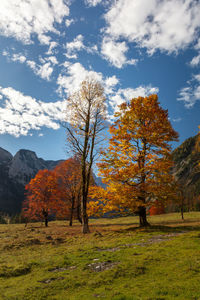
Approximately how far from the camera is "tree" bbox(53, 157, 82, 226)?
1500 inches

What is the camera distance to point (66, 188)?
39.0m

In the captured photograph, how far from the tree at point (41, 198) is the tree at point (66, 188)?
118 centimetres

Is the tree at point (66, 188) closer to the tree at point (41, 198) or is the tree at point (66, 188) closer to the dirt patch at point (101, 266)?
the tree at point (41, 198)

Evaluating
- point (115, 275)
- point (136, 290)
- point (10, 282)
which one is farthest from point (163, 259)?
point (10, 282)

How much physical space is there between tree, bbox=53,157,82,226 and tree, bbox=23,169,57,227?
1.18m

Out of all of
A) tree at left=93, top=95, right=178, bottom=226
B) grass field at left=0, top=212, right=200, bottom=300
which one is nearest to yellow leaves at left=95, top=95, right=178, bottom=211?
tree at left=93, top=95, right=178, bottom=226

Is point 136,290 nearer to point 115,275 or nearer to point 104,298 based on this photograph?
point 104,298

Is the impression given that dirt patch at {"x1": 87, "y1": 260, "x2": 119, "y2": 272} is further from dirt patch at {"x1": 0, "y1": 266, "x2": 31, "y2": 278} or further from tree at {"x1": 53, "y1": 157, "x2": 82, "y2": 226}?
tree at {"x1": 53, "y1": 157, "x2": 82, "y2": 226}

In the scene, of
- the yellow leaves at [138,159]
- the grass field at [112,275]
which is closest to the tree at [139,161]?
the yellow leaves at [138,159]

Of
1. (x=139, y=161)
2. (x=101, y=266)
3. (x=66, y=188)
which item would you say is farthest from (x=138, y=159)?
(x=66, y=188)

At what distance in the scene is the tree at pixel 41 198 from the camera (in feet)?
126

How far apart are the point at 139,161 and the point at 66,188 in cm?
2442

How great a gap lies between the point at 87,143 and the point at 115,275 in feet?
53.3

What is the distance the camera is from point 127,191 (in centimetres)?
1712
